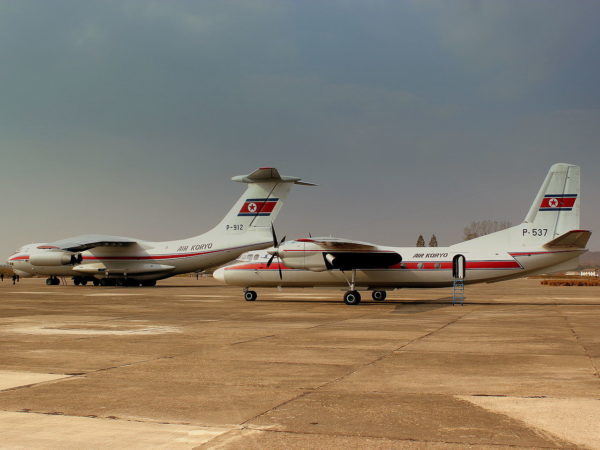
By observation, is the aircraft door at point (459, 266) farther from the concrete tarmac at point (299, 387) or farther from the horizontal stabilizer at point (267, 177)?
the horizontal stabilizer at point (267, 177)

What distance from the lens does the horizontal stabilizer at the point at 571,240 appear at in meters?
26.2

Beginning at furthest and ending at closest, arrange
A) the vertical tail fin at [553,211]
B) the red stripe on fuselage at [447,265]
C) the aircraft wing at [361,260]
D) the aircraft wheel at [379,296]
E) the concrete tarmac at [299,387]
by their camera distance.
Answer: the aircraft wheel at [379,296] < the aircraft wing at [361,260] < the vertical tail fin at [553,211] < the red stripe on fuselage at [447,265] < the concrete tarmac at [299,387]

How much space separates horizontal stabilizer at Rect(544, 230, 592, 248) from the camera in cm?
2619

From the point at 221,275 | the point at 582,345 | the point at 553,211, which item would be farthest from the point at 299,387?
the point at 221,275

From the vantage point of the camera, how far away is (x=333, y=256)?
102 feet

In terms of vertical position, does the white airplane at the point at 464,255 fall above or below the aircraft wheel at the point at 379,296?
above

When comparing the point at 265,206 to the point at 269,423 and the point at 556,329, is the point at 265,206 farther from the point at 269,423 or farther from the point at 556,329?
the point at 269,423

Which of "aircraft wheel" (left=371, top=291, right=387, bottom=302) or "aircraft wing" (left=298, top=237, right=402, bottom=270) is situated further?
"aircraft wheel" (left=371, top=291, right=387, bottom=302)

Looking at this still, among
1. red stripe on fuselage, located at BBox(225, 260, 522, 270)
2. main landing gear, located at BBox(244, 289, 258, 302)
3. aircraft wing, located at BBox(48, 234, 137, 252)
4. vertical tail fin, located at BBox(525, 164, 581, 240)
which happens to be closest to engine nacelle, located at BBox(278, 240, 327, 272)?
red stripe on fuselage, located at BBox(225, 260, 522, 270)

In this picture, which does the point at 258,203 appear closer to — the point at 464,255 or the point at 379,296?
the point at 379,296

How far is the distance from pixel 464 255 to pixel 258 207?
22168 millimetres

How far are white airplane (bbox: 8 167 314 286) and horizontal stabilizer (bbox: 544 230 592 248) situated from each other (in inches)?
902

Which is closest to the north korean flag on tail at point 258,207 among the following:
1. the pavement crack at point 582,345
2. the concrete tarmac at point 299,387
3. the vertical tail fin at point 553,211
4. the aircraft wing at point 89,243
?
the aircraft wing at point 89,243

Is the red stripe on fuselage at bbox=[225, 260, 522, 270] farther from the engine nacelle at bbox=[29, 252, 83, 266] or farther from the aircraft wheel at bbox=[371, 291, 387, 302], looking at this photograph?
the engine nacelle at bbox=[29, 252, 83, 266]
